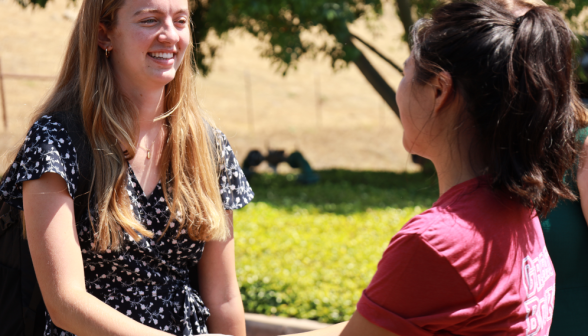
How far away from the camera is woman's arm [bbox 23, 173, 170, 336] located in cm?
161

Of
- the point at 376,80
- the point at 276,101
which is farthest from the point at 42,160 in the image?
the point at 276,101

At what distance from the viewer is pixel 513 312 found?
1268mm

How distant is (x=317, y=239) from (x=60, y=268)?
15.0 feet

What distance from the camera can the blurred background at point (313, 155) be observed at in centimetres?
463

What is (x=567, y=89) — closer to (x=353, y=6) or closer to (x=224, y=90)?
(x=353, y=6)

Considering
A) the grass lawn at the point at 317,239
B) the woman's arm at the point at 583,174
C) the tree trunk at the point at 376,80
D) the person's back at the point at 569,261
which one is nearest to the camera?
the woman's arm at the point at 583,174

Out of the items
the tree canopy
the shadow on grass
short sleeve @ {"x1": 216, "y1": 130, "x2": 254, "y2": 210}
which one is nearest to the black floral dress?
short sleeve @ {"x1": 216, "y1": 130, "x2": 254, "y2": 210}

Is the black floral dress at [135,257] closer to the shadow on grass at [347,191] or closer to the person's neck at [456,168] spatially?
the person's neck at [456,168]

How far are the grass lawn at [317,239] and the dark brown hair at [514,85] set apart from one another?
46 cm

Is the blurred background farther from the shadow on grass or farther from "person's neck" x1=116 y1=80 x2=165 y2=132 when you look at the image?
"person's neck" x1=116 y1=80 x2=165 y2=132

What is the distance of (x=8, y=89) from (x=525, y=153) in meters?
23.3

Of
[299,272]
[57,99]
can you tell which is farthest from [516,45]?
[299,272]

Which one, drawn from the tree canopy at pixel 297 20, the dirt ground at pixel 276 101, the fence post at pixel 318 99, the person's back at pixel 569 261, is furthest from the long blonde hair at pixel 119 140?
the fence post at pixel 318 99

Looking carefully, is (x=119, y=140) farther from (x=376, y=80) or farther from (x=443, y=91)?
(x=376, y=80)
